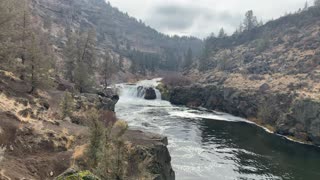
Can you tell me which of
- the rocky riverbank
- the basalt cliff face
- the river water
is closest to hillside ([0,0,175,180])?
the basalt cliff face

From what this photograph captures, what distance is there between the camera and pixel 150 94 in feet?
422

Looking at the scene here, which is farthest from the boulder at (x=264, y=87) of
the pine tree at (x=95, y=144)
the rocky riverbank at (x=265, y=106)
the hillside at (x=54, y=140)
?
the pine tree at (x=95, y=144)

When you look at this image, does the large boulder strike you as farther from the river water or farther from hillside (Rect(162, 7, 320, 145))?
the river water

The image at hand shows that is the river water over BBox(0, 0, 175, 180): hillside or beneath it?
beneath

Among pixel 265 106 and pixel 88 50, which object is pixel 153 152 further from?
pixel 265 106

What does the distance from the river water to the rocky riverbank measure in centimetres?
490

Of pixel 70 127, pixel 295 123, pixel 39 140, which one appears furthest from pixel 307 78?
pixel 39 140

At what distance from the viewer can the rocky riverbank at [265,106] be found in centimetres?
7738

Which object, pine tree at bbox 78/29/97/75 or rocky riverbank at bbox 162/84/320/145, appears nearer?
rocky riverbank at bbox 162/84/320/145

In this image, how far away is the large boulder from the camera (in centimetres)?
12744

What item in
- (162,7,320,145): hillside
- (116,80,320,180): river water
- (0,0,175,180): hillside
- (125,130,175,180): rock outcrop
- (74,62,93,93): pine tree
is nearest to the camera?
(0,0,175,180): hillside

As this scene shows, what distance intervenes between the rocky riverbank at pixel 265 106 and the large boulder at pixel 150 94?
6717 mm

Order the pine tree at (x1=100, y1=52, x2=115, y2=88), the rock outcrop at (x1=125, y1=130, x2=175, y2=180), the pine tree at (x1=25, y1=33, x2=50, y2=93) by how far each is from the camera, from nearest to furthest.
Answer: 1. the rock outcrop at (x1=125, y1=130, x2=175, y2=180)
2. the pine tree at (x1=25, y1=33, x2=50, y2=93)
3. the pine tree at (x1=100, y1=52, x2=115, y2=88)

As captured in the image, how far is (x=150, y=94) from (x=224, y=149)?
226ft
